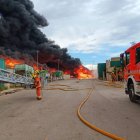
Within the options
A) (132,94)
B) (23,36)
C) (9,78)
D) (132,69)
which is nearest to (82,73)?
(23,36)

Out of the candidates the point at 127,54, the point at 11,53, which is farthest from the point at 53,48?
the point at 127,54

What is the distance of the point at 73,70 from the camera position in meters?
93.5

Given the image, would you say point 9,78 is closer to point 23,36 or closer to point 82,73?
point 23,36

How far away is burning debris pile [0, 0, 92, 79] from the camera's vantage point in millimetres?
67062

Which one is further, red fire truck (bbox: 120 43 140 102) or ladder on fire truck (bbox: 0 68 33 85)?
ladder on fire truck (bbox: 0 68 33 85)

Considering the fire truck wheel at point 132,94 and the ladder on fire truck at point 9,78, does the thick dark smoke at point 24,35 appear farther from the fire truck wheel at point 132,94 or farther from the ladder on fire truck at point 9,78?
the fire truck wheel at point 132,94

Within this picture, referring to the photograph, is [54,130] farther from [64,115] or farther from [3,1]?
[3,1]

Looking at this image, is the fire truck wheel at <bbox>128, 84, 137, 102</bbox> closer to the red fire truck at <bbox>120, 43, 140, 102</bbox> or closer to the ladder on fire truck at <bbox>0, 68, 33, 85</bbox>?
the red fire truck at <bbox>120, 43, 140, 102</bbox>

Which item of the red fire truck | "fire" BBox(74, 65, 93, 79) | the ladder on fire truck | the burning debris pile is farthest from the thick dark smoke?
the red fire truck

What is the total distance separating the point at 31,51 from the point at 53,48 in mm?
8765

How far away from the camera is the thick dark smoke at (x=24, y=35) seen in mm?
67375

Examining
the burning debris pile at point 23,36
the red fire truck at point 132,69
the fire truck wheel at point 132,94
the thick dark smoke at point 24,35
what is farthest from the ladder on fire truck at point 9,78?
the thick dark smoke at point 24,35

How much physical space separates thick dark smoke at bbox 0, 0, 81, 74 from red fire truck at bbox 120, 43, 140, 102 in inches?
1991

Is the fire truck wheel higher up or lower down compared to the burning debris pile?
lower down
